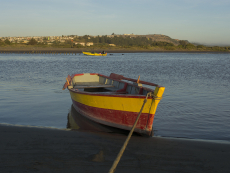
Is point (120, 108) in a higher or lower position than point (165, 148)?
higher

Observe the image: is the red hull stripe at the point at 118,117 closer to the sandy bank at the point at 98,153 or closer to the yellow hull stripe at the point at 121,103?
the yellow hull stripe at the point at 121,103

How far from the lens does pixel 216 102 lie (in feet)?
33.3

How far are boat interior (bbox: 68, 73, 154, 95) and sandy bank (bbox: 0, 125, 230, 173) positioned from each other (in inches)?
79.1

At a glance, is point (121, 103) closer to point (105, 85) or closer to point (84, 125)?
point (84, 125)

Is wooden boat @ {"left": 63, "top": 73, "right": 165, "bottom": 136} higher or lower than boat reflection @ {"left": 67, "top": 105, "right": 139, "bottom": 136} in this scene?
higher

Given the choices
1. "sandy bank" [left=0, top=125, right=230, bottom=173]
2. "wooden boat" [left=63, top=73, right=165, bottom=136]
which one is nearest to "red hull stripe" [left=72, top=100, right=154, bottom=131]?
"wooden boat" [left=63, top=73, right=165, bottom=136]

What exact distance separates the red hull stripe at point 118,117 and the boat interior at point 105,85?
98 centimetres

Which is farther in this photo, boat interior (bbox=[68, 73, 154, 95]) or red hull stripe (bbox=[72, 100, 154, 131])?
boat interior (bbox=[68, 73, 154, 95])

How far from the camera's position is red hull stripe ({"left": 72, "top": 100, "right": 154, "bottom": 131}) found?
6.03 m

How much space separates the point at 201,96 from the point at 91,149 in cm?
832

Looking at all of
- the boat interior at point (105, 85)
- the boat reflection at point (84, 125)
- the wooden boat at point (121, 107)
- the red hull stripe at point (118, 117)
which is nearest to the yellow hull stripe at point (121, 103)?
the wooden boat at point (121, 107)

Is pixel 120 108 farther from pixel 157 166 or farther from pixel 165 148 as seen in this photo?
pixel 157 166

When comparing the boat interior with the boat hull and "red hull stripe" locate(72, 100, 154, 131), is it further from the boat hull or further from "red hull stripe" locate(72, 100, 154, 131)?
"red hull stripe" locate(72, 100, 154, 131)

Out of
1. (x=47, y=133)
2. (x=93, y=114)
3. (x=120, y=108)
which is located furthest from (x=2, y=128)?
(x=120, y=108)
